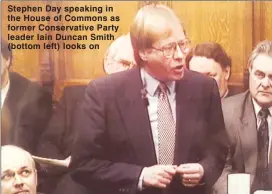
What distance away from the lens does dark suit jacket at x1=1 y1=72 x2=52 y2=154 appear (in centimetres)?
144

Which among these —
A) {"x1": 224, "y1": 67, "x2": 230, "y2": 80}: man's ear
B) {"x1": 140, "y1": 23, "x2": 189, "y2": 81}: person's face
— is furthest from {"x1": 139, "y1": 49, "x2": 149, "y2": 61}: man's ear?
{"x1": 224, "y1": 67, "x2": 230, "y2": 80}: man's ear

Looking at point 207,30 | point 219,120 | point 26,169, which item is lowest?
point 26,169

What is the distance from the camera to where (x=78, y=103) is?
143 cm

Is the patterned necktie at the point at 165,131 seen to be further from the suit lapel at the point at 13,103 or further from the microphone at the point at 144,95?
the suit lapel at the point at 13,103

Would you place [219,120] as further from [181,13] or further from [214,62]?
[181,13]

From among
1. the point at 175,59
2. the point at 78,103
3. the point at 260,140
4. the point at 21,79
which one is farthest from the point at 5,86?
the point at 260,140

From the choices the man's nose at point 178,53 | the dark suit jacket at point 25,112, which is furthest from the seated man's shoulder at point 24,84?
the man's nose at point 178,53

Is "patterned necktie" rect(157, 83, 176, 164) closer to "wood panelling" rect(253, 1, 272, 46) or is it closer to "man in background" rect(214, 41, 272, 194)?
"man in background" rect(214, 41, 272, 194)

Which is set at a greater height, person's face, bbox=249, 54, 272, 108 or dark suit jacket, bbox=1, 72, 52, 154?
person's face, bbox=249, 54, 272, 108

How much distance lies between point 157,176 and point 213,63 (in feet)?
1.17

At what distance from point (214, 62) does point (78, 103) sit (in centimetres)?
40

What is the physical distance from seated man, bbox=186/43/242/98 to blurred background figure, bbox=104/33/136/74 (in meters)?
0.17

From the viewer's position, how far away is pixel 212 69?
1.46 metres

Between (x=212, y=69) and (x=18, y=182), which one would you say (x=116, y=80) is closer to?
(x=212, y=69)
